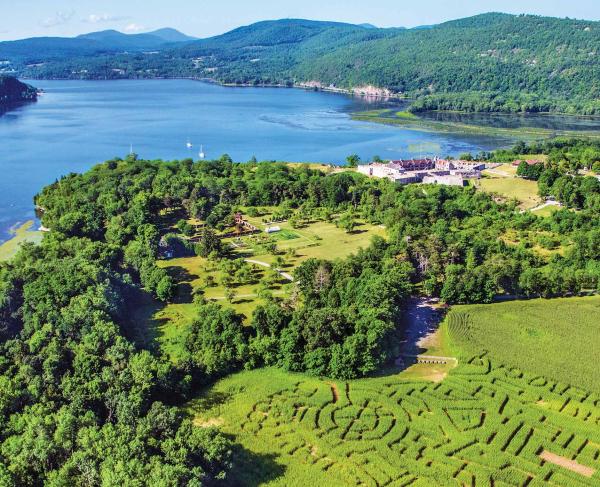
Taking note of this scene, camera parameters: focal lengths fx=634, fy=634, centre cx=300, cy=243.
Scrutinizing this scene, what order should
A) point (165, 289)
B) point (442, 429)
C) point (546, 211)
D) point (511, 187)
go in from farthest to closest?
1. point (511, 187)
2. point (546, 211)
3. point (165, 289)
4. point (442, 429)

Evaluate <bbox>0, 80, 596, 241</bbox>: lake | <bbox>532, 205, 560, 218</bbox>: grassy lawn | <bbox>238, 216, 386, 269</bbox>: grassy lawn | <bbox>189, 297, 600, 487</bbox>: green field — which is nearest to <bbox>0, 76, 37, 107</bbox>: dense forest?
<bbox>0, 80, 596, 241</bbox>: lake

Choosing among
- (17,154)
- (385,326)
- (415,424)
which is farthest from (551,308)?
(17,154)

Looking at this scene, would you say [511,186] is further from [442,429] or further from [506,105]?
[506,105]

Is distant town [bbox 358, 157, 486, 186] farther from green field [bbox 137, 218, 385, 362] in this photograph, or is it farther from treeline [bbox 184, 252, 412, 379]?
treeline [bbox 184, 252, 412, 379]

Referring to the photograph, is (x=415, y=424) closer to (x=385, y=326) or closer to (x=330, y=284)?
(x=385, y=326)

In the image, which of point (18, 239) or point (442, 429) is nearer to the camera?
point (442, 429)

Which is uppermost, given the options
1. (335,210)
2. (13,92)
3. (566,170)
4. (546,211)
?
(13,92)

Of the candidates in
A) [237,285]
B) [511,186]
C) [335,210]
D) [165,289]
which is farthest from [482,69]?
[165,289]
